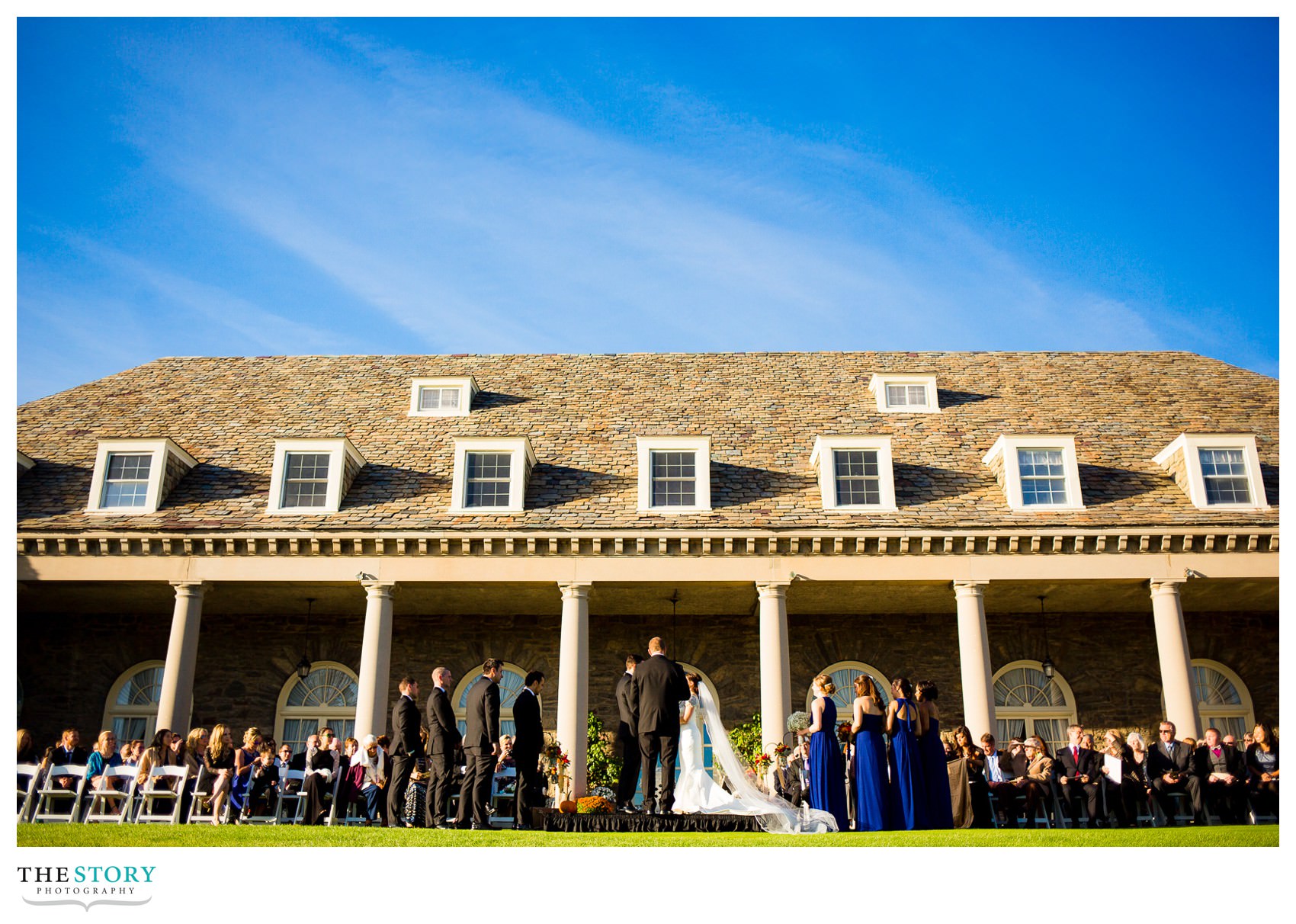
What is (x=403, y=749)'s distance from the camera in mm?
12844

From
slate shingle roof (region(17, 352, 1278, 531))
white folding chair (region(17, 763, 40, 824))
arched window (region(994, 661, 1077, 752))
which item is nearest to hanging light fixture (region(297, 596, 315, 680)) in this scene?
slate shingle roof (region(17, 352, 1278, 531))

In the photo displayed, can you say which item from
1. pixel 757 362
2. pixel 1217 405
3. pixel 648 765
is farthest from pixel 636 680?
pixel 1217 405

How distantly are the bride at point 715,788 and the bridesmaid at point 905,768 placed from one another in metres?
0.81

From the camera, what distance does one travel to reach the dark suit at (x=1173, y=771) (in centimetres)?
1473

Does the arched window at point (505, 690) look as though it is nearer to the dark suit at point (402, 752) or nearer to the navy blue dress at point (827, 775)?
the dark suit at point (402, 752)

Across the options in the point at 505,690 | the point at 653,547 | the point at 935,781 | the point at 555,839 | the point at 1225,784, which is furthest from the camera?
the point at 505,690

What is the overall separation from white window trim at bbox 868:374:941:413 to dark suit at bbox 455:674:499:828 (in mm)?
14531

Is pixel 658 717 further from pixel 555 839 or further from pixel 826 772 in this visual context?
pixel 826 772

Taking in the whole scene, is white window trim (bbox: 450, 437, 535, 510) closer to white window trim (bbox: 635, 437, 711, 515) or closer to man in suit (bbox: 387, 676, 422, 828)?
white window trim (bbox: 635, 437, 711, 515)

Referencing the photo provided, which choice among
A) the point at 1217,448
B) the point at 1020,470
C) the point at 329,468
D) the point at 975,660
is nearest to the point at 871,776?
the point at 975,660

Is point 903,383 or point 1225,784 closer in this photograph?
point 1225,784

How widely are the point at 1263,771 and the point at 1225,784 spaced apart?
79 centimetres
